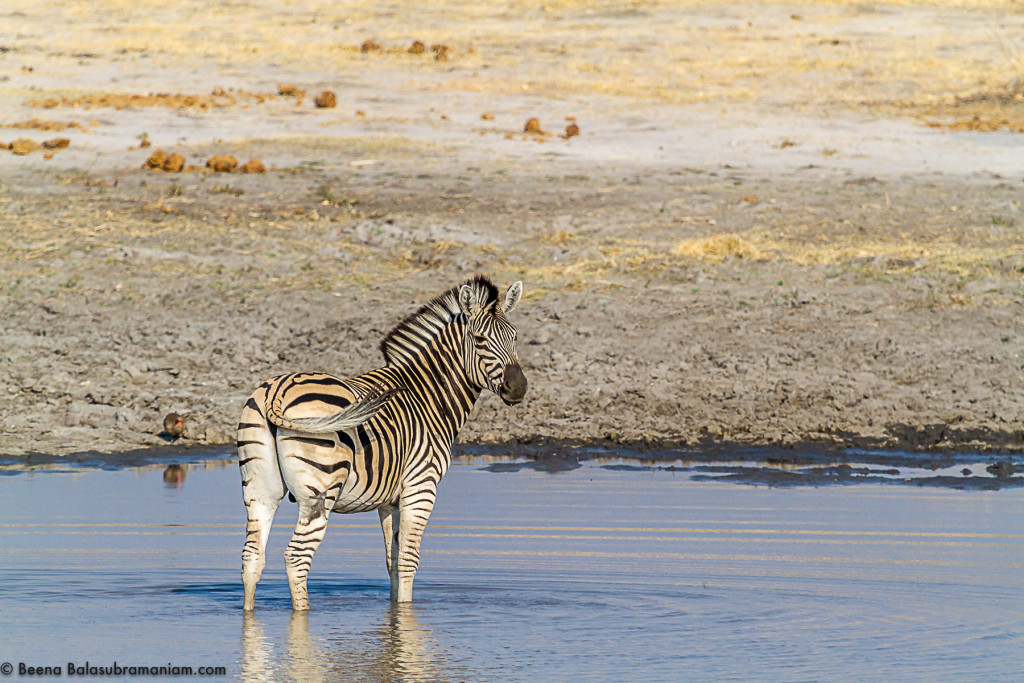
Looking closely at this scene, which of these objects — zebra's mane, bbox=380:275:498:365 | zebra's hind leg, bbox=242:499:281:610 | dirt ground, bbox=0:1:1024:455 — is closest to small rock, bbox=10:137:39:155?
dirt ground, bbox=0:1:1024:455

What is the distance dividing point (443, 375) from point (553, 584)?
1357mm

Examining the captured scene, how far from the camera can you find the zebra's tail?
256 inches

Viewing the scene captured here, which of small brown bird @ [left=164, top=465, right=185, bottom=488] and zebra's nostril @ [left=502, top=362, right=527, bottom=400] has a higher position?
zebra's nostril @ [left=502, top=362, right=527, bottom=400]

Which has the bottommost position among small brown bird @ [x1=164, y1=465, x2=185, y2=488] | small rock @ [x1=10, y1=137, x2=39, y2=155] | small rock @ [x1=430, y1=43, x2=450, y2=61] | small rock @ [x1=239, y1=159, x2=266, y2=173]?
small brown bird @ [x1=164, y1=465, x2=185, y2=488]

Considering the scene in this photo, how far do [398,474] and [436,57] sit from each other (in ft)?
78.4

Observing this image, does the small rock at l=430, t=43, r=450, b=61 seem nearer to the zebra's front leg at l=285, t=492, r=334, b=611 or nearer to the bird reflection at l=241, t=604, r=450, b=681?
the bird reflection at l=241, t=604, r=450, b=681

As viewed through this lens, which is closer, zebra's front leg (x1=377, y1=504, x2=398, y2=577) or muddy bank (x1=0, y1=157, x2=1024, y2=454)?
zebra's front leg (x1=377, y1=504, x2=398, y2=577)

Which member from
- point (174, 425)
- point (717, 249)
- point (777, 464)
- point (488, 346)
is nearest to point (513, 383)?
point (488, 346)

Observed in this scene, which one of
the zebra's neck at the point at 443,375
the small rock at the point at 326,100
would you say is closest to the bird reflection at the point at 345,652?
the zebra's neck at the point at 443,375

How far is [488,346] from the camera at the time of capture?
732cm

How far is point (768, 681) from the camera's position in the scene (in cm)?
595

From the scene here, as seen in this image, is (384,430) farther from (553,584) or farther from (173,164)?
(173,164)

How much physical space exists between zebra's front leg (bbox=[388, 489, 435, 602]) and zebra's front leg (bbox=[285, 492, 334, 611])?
48cm

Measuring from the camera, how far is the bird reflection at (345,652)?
6113 millimetres
